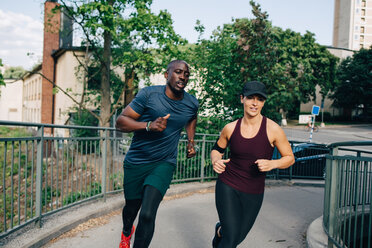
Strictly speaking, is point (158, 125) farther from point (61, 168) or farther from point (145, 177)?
point (61, 168)

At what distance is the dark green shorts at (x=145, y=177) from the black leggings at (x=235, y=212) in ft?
2.10

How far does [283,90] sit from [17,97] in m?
54.6

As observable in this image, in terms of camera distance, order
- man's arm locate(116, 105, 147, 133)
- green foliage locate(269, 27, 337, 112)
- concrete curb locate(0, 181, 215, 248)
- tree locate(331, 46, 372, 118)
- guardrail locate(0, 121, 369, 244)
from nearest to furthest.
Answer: man's arm locate(116, 105, 147, 133) < concrete curb locate(0, 181, 215, 248) < guardrail locate(0, 121, 369, 244) < green foliage locate(269, 27, 337, 112) < tree locate(331, 46, 372, 118)

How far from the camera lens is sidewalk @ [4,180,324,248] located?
425 cm

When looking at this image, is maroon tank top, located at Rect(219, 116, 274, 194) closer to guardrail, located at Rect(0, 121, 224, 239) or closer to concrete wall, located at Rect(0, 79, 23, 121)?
guardrail, located at Rect(0, 121, 224, 239)

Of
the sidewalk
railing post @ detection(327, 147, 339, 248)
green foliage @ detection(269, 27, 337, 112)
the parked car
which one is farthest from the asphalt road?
railing post @ detection(327, 147, 339, 248)

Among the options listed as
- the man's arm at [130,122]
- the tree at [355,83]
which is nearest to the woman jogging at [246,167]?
the man's arm at [130,122]

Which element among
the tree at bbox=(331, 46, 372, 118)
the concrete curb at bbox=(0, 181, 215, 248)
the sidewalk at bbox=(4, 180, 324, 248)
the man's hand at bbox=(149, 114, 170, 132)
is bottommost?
the sidewalk at bbox=(4, 180, 324, 248)

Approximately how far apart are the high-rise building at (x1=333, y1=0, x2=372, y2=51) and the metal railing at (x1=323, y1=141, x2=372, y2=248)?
7988 cm

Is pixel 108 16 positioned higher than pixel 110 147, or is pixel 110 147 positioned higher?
pixel 108 16

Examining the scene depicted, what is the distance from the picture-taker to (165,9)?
14.4 meters

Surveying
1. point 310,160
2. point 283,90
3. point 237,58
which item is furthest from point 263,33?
point 310,160

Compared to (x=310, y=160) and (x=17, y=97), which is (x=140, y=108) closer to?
(x=310, y=160)

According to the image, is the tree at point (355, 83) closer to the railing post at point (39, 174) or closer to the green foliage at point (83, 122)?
the green foliage at point (83, 122)
